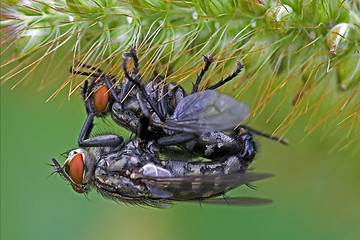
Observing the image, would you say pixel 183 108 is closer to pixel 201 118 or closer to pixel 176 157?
pixel 201 118

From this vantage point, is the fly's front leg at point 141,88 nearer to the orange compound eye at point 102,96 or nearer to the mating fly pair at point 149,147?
the mating fly pair at point 149,147

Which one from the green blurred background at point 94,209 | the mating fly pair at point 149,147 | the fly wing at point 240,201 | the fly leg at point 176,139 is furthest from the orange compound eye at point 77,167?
the green blurred background at point 94,209

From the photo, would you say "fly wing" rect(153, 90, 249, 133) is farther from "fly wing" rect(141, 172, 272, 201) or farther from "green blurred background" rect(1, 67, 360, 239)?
"green blurred background" rect(1, 67, 360, 239)

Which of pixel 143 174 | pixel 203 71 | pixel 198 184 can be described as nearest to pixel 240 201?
pixel 198 184

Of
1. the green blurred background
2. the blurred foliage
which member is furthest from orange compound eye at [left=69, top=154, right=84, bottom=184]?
the green blurred background

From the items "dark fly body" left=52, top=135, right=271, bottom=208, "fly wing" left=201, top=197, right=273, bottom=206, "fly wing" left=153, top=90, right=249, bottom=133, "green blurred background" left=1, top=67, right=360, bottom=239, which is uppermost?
"fly wing" left=153, top=90, right=249, bottom=133

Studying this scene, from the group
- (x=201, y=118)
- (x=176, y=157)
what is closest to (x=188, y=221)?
(x=176, y=157)

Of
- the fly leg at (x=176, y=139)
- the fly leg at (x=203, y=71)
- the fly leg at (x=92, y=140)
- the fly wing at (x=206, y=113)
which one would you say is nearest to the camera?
the fly wing at (x=206, y=113)
